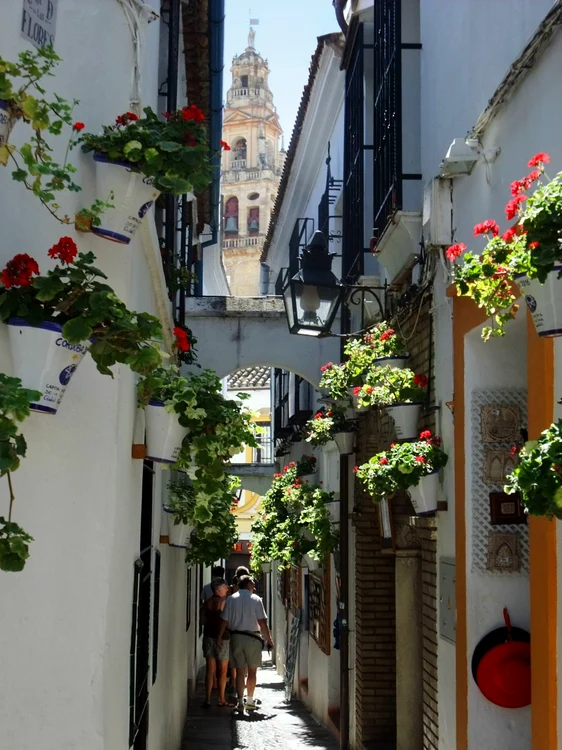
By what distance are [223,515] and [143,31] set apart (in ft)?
16.4

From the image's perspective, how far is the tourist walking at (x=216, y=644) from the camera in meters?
13.6

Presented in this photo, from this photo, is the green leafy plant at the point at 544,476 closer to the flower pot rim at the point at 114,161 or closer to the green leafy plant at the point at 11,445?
the green leafy plant at the point at 11,445

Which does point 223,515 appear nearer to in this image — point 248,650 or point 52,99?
point 248,650

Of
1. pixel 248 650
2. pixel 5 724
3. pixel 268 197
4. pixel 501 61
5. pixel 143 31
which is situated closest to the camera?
pixel 5 724

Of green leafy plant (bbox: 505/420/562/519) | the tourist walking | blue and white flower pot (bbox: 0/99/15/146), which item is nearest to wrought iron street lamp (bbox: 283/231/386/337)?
blue and white flower pot (bbox: 0/99/15/146)

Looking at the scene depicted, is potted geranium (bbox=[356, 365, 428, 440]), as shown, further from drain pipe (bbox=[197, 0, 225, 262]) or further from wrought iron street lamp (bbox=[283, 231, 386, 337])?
drain pipe (bbox=[197, 0, 225, 262])

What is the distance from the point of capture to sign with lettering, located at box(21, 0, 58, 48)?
14.9ft

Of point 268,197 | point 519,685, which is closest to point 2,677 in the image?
point 519,685

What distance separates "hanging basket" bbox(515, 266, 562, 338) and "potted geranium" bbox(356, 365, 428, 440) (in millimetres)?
3624

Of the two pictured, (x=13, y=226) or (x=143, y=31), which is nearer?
(x=13, y=226)

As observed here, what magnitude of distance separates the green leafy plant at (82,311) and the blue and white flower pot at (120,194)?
773 millimetres

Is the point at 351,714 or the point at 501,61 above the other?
the point at 501,61

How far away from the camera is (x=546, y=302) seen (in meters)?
3.62

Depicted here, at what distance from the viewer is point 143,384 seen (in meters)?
4.49
